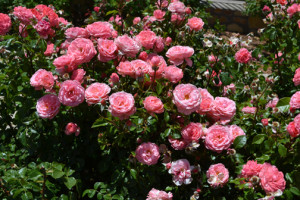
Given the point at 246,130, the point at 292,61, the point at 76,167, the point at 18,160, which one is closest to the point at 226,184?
the point at 246,130

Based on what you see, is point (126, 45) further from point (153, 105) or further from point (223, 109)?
point (223, 109)

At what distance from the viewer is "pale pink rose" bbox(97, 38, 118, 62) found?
1.52 meters

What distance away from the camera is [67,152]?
1.67 m

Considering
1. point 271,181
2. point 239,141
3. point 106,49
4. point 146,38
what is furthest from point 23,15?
point 271,181

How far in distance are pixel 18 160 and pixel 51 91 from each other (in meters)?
0.56

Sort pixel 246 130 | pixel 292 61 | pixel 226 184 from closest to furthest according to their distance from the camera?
pixel 226 184 < pixel 246 130 < pixel 292 61

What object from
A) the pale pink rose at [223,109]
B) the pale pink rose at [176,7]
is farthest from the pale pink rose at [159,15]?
the pale pink rose at [223,109]

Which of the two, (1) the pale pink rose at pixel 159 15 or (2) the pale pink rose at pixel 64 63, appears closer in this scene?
(2) the pale pink rose at pixel 64 63

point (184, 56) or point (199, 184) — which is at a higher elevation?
point (184, 56)

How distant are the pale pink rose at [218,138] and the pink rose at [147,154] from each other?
23 cm

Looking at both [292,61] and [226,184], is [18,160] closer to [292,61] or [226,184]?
[226,184]

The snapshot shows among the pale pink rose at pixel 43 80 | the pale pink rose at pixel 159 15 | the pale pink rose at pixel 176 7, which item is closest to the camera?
the pale pink rose at pixel 43 80

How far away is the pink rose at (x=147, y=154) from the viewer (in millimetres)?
1367

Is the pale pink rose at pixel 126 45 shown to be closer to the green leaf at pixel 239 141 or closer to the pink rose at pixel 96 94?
the pink rose at pixel 96 94
